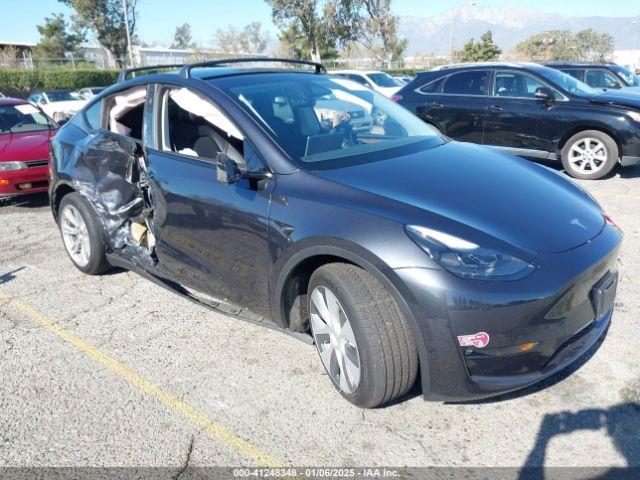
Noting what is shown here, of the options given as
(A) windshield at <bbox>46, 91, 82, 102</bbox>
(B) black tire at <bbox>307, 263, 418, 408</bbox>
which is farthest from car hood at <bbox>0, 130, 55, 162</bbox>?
(A) windshield at <bbox>46, 91, 82, 102</bbox>

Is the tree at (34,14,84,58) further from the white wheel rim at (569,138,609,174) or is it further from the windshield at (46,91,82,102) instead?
the white wheel rim at (569,138,609,174)

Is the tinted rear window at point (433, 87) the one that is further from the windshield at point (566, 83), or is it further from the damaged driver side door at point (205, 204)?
the damaged driver side door at point (205, 204)

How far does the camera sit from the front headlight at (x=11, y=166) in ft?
21.2

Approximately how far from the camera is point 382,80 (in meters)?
19.2

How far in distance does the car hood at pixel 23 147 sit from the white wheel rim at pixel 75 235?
256 centimetres

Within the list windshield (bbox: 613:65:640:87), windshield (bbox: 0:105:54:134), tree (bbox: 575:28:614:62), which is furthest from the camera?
tree (bbox: 575:28:614:62)

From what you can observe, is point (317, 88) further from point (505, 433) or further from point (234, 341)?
point (505, 433)

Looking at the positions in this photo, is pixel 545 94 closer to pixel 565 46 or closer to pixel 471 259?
pixel 471 259

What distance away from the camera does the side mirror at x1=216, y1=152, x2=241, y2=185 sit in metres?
2.86

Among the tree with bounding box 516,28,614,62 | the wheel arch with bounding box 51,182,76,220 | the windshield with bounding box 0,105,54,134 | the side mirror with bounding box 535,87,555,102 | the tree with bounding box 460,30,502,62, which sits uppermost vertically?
the tree with bounding box 516,28,614,62

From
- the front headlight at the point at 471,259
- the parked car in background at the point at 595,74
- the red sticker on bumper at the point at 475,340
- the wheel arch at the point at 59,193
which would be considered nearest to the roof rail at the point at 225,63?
the wheel arch at the point at 59,193

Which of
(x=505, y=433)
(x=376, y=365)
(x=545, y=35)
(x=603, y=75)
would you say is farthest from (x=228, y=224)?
(x=545, y=35)

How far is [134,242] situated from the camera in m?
4.04

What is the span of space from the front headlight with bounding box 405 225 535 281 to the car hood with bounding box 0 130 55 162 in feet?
19.7
